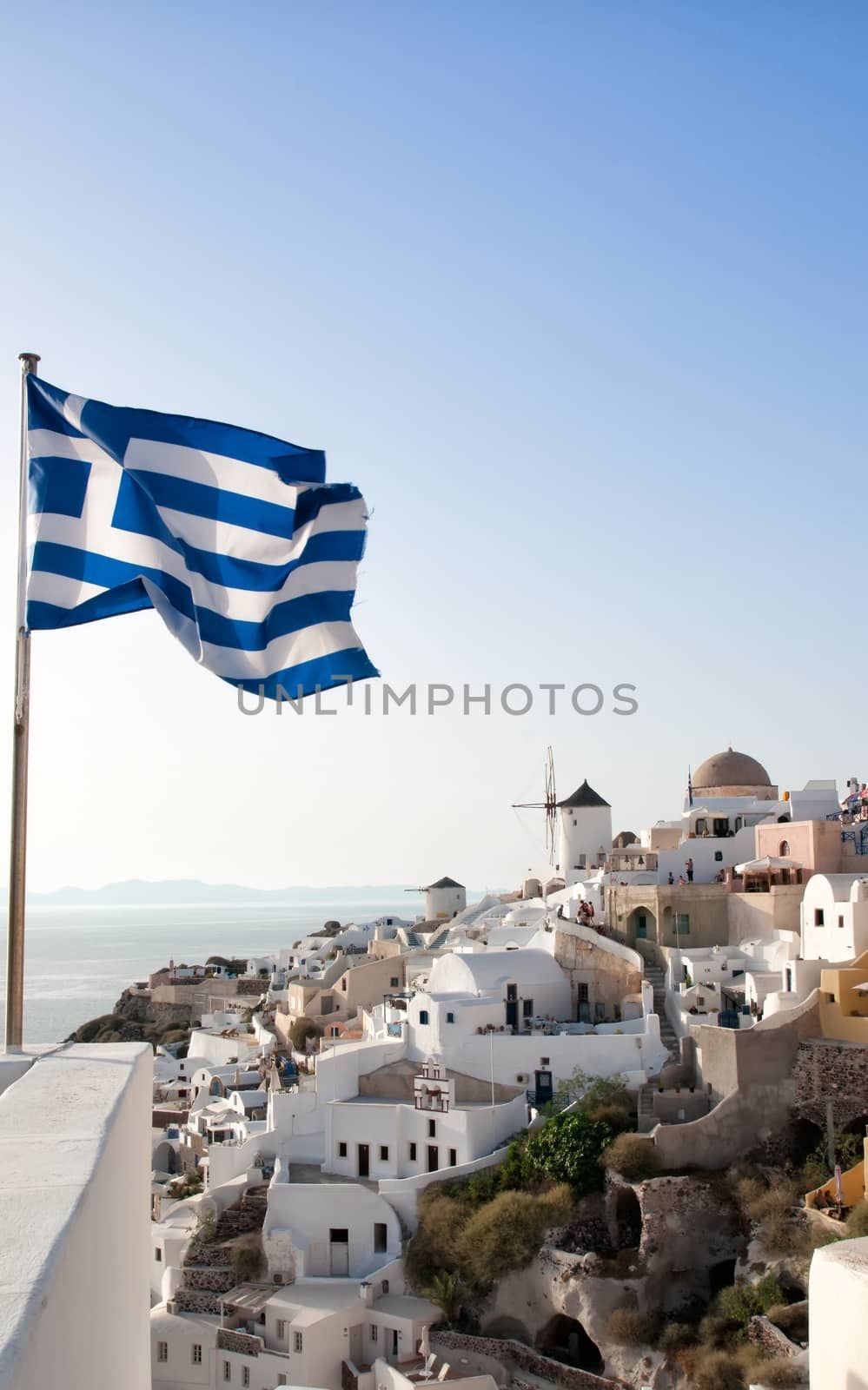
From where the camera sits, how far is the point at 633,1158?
68.0 ft

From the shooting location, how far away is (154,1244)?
74.3ft

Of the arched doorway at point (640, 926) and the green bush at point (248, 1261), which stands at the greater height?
the arched doorway at point (640, 926)

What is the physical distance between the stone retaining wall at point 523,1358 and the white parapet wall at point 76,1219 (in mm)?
15724

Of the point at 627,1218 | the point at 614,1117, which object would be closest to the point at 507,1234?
the point at 627,1218

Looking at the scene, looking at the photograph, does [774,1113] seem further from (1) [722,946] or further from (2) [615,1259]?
(1) [722,946]

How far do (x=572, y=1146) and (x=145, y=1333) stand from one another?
17664 mm

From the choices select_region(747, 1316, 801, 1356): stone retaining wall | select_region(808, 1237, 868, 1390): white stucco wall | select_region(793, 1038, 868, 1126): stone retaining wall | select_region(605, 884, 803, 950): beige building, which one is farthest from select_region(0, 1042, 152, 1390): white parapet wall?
select_region(605, 884, 803, 950): beige building

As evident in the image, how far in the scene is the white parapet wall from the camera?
239 centimetres

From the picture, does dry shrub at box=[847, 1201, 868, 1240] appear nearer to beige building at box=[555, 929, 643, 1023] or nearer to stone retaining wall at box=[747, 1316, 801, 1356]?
stone retaining wall at box=[747, 1316, 801, 1356]

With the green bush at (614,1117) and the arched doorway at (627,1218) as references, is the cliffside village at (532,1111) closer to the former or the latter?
the arched doorway at (627,1218)

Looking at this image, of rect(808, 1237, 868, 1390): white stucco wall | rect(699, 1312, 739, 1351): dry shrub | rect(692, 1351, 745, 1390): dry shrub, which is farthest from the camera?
rect(699, 1312, 739, 1351): dry shrub

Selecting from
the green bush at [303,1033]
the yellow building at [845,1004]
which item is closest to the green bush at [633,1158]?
the yellow building at [845,1004]

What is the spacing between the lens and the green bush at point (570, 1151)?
69.2ft

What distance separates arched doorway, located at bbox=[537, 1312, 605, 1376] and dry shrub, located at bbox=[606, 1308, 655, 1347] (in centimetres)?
103
